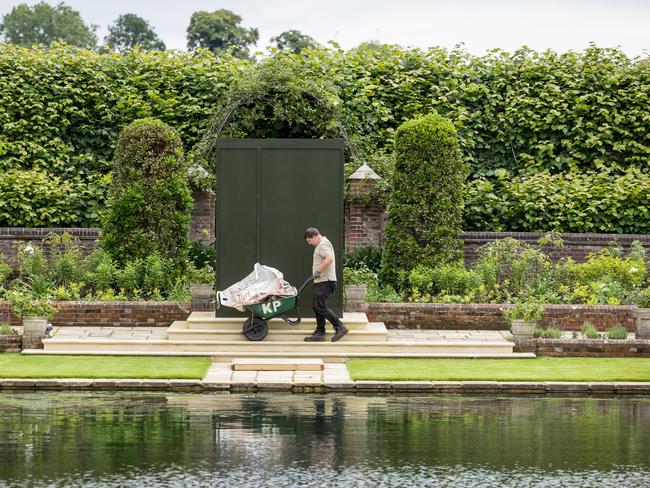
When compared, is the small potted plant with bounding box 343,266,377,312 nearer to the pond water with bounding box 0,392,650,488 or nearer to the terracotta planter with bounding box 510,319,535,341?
the terracotta planter with bounding box 510,319,535,341

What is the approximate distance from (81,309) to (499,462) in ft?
35.5

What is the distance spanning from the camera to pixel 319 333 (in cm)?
1836

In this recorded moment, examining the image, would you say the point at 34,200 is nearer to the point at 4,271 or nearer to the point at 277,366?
the point at 4,271

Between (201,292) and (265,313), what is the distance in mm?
2281

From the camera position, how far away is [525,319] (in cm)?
1823

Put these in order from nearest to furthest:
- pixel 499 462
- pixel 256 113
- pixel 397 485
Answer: pixel 397 485, pixel 499 462, pixel 256 113

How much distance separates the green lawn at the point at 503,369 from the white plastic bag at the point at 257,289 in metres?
1.49

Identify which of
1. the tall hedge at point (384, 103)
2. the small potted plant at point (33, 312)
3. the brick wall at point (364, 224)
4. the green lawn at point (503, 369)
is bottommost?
the green lawn at point (503, 369)

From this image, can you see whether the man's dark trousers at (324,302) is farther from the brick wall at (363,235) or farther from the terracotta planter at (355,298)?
the brick wall at (363,235)

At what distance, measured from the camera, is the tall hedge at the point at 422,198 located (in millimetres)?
22438

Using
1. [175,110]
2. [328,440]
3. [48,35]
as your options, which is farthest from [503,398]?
[48,35]

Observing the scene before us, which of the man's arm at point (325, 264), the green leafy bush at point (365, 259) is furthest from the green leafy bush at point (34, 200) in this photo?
the man's arm at point (325, 264)

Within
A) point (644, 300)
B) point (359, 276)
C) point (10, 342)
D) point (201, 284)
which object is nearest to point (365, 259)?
point (359, 276)

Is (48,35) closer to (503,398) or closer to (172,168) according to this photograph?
(172,168)
